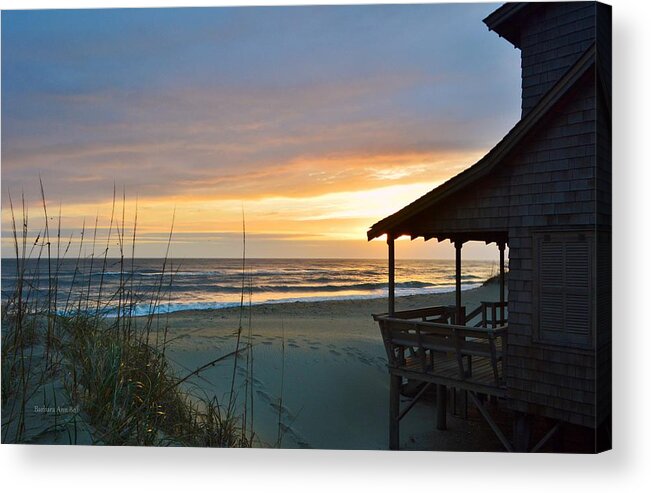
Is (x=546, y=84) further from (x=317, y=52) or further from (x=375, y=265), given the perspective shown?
(x=375, y=265)

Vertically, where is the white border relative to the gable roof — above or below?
below

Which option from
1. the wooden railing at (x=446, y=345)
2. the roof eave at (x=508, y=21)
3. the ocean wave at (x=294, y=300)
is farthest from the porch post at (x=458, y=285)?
the ocean wave at (x=294, y=300)

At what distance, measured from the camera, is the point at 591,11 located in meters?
4.72

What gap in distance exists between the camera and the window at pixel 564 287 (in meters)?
4.43

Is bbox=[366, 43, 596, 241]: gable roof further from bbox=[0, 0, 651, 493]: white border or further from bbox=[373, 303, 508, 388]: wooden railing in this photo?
bbox=[373, 303, 508, 388]: wooden railing

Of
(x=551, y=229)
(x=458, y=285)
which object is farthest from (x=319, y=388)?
(x=551, y=229)

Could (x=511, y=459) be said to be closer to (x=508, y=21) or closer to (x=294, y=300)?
(x=508, y=21)

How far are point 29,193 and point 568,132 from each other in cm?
543

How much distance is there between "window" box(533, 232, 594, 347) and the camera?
4.43 metres

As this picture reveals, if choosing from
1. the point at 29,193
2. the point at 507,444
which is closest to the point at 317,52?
the point at 29,193

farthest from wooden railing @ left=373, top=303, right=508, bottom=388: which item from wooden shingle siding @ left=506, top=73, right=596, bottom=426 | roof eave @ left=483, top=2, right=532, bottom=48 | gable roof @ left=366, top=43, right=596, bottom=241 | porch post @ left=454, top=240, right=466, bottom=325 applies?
roof eave @ left=483, top=2, right=532, bottom=48

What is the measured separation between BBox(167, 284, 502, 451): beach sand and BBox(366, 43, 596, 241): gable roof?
7.67 ft

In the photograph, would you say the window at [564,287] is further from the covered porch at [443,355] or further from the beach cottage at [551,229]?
the covered porch at [443,355]

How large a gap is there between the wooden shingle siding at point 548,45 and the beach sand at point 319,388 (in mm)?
4325
